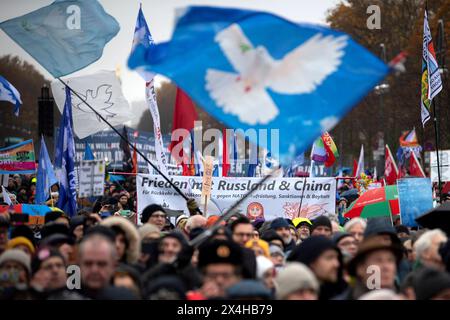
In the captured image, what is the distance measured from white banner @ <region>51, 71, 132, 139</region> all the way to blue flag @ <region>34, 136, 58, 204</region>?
858 mm

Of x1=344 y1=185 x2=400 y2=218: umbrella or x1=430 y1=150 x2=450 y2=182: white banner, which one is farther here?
x1=430 y1=150 x2=450 y2=182: white banner

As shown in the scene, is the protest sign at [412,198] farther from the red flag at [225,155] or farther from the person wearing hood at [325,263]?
the red flag at [225,155]

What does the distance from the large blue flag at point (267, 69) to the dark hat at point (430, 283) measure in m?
1.86

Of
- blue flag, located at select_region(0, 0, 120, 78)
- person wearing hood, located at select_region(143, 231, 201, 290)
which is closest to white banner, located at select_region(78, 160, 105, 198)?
blue flag, located at select_region(0, 0, 120, 78)

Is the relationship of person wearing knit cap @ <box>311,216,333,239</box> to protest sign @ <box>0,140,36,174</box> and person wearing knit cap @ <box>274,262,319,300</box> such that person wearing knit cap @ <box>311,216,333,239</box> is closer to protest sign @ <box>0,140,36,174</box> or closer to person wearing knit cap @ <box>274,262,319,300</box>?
person wearing knit cap @ <box>274,262,319,300</box>

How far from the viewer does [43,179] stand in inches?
704

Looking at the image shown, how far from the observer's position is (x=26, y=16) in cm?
1407

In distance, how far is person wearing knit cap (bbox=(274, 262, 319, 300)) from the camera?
6.41m

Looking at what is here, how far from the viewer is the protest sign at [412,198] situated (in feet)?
42.9

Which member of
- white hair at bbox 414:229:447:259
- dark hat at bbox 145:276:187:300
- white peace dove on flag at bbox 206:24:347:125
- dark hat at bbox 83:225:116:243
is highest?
white peace dove on flag at bbox 206:24:347:125

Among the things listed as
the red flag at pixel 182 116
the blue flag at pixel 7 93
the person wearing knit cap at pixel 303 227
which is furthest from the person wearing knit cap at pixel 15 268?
the blue flag at pixel 7 93

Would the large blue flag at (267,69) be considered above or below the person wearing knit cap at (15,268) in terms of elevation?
above
